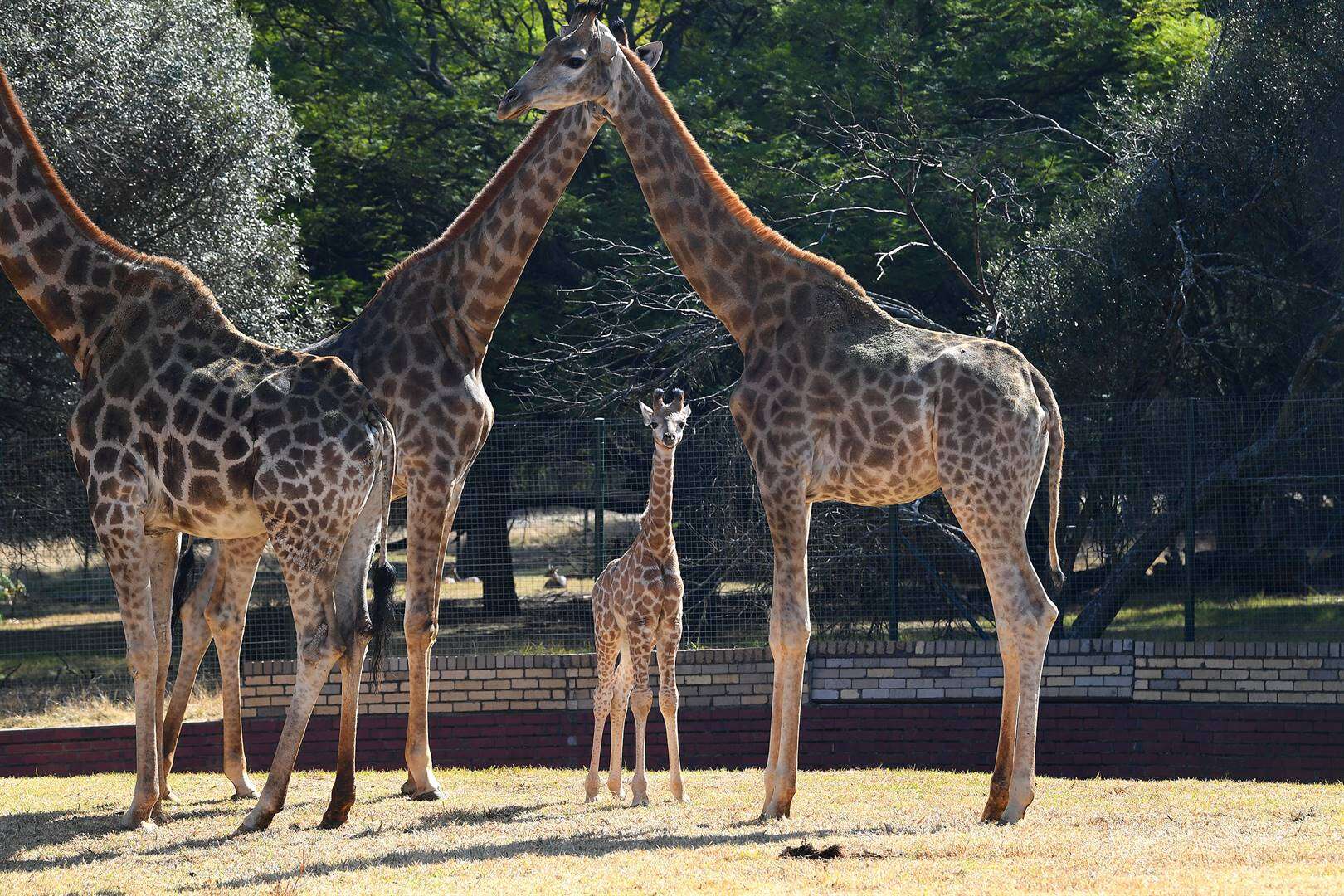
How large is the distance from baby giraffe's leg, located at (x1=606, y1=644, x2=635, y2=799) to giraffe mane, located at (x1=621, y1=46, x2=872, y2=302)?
9.06 feet

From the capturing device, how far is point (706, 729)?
1311cm

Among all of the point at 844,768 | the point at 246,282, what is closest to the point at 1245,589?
the point at 844,768

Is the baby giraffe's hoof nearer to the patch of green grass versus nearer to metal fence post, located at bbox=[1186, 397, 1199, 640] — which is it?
metal fence post, located at bbox=[1186, 397, 1199, 640]

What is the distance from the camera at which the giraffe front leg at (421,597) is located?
33.3 ft

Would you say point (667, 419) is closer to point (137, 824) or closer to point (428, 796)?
point (428, 796)

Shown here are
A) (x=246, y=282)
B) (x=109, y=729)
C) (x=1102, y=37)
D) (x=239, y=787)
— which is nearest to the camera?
(x=239, y=787)

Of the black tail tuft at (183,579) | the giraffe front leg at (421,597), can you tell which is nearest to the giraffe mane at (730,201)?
the giraffe front leg at (421,597)

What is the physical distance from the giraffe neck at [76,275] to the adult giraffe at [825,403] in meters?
A: 2.23

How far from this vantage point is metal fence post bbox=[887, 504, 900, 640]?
13680mm

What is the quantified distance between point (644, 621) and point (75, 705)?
7.16 m

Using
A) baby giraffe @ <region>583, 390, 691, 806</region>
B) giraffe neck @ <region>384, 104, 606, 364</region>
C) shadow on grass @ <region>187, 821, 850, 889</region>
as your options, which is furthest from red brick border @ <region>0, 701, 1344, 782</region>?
shadow on grass @ <region>187, 821, 850, 889</region>

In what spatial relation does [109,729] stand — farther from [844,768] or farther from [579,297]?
[579,297]

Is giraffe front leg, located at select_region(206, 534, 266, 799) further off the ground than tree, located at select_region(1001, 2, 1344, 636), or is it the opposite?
tree, located at select_region(1001, 2, 1344, 636)

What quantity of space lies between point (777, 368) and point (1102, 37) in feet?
46.7
